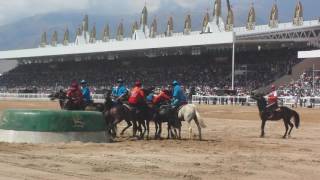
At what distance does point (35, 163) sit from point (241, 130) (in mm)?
15668

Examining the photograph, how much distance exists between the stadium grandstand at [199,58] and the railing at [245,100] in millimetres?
2849

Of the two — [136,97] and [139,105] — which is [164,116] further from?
[136,97]

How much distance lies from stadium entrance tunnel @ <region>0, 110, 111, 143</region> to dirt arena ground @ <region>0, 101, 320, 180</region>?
25.6 inches

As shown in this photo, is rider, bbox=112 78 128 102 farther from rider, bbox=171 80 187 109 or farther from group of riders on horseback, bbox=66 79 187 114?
rider, bbox=171 80 187 109

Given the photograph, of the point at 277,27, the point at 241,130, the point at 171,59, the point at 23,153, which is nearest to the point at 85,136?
the point at 23,153

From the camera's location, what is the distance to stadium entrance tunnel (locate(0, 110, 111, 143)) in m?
18.8

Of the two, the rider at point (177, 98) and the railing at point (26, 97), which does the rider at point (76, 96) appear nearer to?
the rider at point (177, 98)

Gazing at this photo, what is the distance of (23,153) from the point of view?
15883 mm

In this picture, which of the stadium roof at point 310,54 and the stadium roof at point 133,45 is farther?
the stadium roof at point 133,45

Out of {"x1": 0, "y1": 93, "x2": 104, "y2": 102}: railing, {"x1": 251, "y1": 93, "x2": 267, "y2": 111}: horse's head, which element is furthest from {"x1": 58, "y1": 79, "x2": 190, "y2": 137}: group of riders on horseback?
{"x1": 0, "y1": 93, "x2": 104, "y2": 102}: railing

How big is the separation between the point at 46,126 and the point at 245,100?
38908mm

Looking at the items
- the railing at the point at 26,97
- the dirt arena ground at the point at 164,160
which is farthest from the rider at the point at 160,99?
the railing at the point at 26,97

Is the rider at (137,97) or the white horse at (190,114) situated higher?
the rider at (137,97)

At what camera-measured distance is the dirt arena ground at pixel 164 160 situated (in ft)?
40.1
